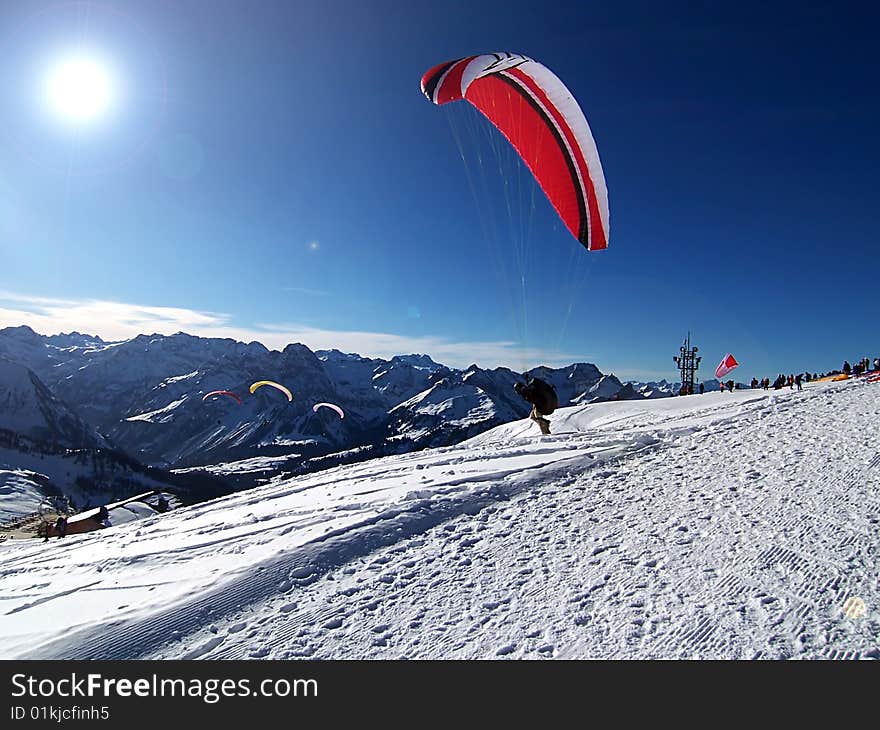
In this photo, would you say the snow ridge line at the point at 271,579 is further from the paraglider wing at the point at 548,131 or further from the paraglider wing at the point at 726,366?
the paraglider wing at the point at 726,366

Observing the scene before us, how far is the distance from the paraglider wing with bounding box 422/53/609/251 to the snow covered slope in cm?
670

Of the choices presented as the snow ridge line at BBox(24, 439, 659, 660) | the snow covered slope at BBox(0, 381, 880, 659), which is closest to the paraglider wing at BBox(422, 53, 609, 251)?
the snow covered slope at BBox(0, 381, 880, 659)

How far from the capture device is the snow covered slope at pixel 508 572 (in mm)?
4238

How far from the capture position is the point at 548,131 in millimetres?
11648

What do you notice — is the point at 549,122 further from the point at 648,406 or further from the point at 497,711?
the point at 648,406

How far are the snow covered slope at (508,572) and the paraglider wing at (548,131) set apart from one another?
6.70 metres

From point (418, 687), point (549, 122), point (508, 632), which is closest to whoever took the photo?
point (418, 687)

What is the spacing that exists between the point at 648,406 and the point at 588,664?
87.0ft

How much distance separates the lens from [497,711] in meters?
3.63

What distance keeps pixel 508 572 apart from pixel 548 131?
1064 centimetres

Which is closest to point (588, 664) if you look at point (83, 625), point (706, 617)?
point (706, 617)

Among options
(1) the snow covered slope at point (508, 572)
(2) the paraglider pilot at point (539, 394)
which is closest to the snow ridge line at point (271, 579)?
(1) the snow covered slope at point (508, 572)

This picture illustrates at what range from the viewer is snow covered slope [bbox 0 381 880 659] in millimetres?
4238

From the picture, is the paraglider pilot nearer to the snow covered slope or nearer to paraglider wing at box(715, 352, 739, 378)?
the snow covered slope
